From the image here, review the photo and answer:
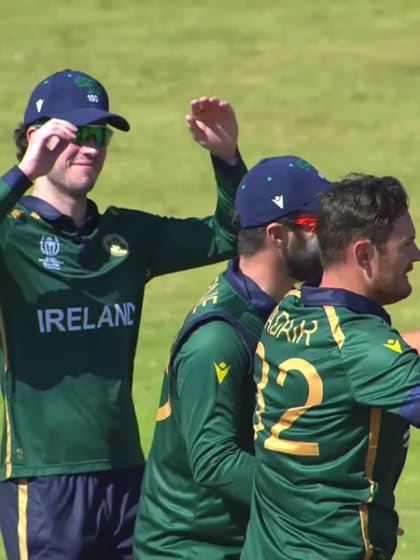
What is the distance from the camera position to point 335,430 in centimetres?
548

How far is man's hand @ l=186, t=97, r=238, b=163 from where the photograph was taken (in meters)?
7.51

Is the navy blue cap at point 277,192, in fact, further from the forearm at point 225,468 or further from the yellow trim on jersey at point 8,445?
the yellow trim on jersey at point 8,445

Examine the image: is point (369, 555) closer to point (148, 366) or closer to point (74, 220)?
point (74, 220)

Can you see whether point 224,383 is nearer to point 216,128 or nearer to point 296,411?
point 296,411

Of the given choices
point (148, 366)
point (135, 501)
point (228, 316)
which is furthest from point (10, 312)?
point (148, 366)

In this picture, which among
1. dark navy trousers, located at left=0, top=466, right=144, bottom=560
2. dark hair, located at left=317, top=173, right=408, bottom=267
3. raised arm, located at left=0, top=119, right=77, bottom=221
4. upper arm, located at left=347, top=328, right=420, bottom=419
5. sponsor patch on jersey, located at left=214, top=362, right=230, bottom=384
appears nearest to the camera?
upper arm, located at left=347, top=328, right=420, bottom=419

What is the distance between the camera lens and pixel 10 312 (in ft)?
23.6

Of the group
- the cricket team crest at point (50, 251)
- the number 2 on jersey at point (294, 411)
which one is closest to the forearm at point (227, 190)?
the cricket team crest at point (50, 251)

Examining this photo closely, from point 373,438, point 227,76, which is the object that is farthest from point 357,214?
point 227,76

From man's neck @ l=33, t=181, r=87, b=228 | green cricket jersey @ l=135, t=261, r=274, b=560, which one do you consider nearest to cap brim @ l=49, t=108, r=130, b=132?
man's neck @ l=33, t=181, r=87, b=228

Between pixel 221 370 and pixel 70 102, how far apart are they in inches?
72.2

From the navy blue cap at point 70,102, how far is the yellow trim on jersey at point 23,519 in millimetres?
1345

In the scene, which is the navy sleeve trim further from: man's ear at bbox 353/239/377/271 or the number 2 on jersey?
man's ear at bbox 353/239/377/271

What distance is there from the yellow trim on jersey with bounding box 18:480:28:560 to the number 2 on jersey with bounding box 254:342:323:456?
1.68m
